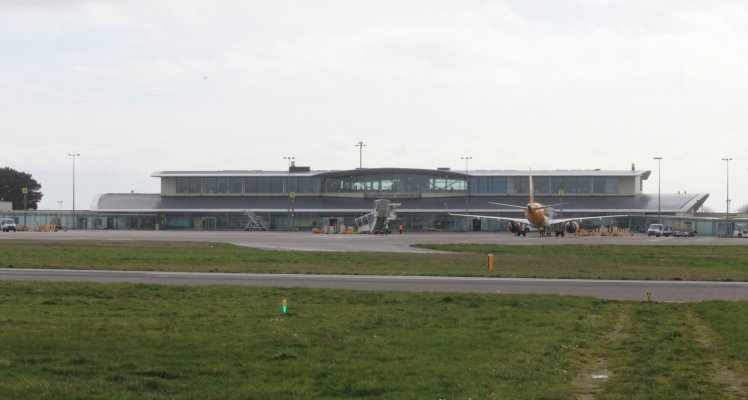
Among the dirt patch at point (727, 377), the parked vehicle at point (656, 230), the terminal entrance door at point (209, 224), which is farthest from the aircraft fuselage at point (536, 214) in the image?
the dirt patch at point (727, 377)

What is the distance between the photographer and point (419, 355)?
50.0ft

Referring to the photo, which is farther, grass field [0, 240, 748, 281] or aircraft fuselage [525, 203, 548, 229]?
aircraft fuselage [525, 203, 548, 229]

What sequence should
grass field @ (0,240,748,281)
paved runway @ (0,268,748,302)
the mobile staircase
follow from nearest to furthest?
1. paved runway @ (0,268,748,302)
2. grass field @ (0,240,748,281)
3. the mobile staircase

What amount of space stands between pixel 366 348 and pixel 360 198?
444 feet

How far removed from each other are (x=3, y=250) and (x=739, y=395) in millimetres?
48920

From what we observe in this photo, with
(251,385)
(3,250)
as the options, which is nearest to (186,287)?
(251,385)

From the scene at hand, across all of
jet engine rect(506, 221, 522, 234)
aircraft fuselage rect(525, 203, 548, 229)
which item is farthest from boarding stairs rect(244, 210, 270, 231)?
aircraft fuselage rect(525, 203, 548, 229)

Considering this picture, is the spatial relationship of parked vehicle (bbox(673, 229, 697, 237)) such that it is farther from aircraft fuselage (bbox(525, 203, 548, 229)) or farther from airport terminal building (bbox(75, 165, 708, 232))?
aircraft fuselage (bbox(525, 203, 548, 229))

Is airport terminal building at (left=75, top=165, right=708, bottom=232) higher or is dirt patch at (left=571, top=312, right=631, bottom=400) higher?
airport terminal building at (left=75, top=165, right=708, bottom=232)

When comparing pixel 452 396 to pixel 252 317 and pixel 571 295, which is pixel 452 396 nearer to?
pixel 252 317

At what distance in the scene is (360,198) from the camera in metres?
151

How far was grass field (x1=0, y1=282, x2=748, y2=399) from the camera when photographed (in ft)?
40.6

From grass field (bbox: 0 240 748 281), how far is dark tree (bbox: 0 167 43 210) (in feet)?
467

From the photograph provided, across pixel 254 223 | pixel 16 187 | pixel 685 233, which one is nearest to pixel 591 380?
pixel 685 233
